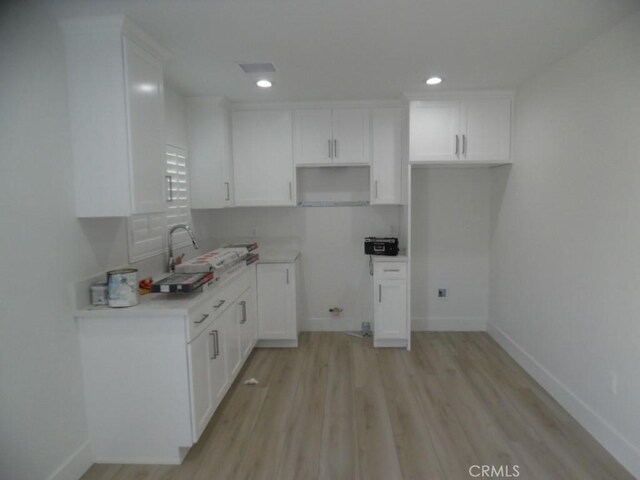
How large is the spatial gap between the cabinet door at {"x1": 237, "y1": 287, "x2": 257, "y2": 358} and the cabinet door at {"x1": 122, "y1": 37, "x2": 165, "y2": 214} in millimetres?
1234

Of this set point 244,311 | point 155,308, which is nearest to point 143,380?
point 155,308

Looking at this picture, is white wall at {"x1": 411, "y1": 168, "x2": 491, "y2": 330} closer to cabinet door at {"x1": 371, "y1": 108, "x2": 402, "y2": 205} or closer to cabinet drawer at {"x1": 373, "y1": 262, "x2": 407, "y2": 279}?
cabinet door at {"x1": 371, "y1": 108, "x2": 402, "y2": 205}

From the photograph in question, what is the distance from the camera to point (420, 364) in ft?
11.3

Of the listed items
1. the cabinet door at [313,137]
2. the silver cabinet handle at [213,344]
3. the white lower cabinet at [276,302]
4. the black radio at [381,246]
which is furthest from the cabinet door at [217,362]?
the cabinet door at [313,137]

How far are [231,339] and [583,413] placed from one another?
247 cm

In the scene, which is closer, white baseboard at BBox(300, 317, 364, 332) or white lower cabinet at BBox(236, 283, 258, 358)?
white lower cabinet at BBox(236, 283, 258, 358)

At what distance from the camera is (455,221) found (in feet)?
13.7

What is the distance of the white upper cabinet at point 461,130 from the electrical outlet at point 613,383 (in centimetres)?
200

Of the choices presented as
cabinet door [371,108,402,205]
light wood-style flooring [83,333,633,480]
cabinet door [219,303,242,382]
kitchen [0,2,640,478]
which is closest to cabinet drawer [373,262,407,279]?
kitchen [0,2,640,478]

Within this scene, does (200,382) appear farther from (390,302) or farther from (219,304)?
(390,302)

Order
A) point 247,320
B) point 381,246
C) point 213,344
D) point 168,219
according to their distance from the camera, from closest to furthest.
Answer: point 213,344 < point 168,219 < point 247,320 < point 381,246

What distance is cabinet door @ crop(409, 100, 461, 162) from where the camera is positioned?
3.56m

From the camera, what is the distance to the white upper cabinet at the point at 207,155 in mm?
3582

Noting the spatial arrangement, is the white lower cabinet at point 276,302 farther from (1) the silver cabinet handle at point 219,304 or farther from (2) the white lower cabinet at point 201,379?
(2) the white lower cabinet at point 201,379
